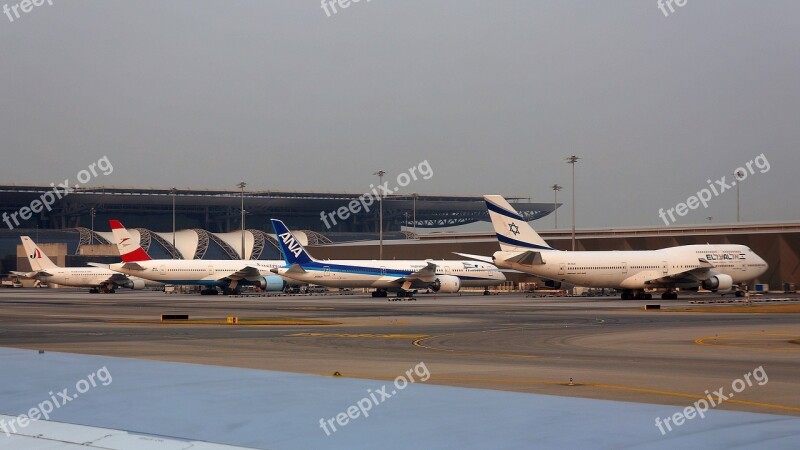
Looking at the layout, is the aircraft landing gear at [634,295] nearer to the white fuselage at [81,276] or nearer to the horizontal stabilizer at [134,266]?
the horizontal stabilizer at [134,266]

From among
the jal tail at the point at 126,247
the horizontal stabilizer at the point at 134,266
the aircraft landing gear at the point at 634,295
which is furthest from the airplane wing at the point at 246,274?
the aircraft landing gear at the point at 634,295

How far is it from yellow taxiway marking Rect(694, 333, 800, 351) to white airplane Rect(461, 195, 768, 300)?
44134 millimetres

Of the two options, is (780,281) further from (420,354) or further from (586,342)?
(420,354)

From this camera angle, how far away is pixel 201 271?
110 m

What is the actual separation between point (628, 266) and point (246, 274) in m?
43.4

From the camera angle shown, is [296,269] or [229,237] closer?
[296,269]

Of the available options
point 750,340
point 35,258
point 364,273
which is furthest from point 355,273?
point 750,340

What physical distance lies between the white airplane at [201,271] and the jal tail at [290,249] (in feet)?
43.1

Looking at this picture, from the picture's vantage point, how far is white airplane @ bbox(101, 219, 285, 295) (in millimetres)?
107500

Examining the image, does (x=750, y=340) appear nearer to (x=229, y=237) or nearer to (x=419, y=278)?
(x=419, y=278)

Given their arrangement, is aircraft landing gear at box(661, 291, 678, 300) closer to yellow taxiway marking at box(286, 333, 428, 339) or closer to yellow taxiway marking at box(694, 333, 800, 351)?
yellow taxiway marking at box(694, 333, 800, 351)

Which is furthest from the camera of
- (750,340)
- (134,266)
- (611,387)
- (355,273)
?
(134,266)

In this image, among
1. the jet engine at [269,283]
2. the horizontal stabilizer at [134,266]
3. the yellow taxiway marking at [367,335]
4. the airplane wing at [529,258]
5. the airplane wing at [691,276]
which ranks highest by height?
the airplane wing at [529,258]

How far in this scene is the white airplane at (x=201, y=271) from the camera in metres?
108
